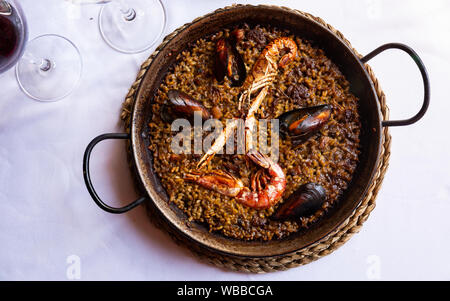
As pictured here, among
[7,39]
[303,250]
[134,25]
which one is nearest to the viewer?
[7,39]

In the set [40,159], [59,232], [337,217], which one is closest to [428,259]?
[337,217]

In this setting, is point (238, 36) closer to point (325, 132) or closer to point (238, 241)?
point (325, 132)

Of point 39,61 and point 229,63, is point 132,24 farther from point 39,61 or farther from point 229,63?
point 229,63

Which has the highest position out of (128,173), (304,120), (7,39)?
(304,120)

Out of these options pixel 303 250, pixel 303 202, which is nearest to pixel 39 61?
pixel 303 202

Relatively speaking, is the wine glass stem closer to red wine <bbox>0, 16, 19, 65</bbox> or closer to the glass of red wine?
the glass of red wine

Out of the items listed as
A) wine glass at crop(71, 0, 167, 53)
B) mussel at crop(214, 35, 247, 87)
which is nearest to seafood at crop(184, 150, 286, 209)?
mussel at crop(214, 35, 247, 87)

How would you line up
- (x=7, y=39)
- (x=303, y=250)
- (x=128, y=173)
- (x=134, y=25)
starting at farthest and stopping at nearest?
(x=134, y=25) → (x=128, y=173) → (x=303, y=250) → (x=7, y=39)

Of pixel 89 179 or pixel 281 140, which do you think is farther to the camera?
pixel 281 140

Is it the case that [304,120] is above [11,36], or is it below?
above
